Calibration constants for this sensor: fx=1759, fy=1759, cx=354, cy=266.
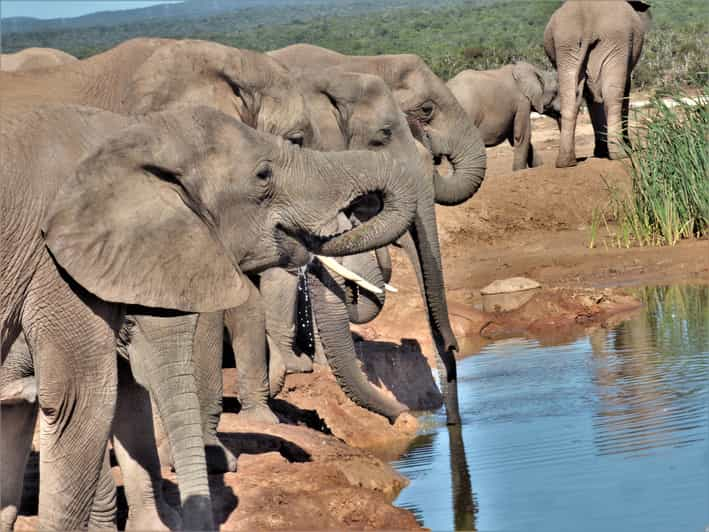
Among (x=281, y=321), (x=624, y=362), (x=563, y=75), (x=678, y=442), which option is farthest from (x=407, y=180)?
(x=563, y=75)

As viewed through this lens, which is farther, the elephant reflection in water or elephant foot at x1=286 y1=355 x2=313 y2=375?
elephant foot at x1=286 y1=355 x2=313 y2=375

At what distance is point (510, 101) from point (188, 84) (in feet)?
49.5

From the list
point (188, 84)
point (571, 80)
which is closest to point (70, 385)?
point (188, 84)

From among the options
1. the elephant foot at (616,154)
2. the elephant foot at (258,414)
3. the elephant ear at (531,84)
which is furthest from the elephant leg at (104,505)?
the elephant ear at (531,84)

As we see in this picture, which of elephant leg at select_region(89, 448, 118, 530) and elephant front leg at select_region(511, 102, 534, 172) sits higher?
elephant leg at select_region(89, 448, 118, 530)

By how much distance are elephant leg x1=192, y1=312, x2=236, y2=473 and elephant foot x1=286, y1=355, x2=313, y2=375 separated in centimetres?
187

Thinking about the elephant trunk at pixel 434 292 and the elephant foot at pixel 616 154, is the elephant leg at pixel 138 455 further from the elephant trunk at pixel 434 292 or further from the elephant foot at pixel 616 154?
the elephant foot at pixel 616 154

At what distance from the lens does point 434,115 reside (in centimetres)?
1002

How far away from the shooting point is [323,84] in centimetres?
930

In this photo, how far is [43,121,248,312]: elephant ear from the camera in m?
5.04

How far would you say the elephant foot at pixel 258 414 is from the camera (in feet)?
26.1

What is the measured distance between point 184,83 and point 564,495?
2.30m

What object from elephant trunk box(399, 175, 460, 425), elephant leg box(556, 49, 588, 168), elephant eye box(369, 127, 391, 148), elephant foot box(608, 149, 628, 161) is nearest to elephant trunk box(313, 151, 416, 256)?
elephant trunk box(399, 175, 460, 425)

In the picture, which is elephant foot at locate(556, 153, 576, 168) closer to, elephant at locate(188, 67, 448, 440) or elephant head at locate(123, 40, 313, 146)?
elephant at locate(188, 67, 448, 440)
